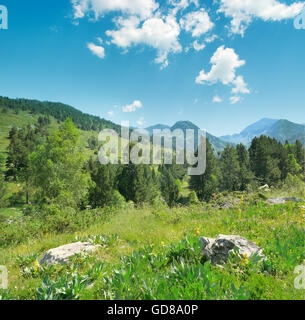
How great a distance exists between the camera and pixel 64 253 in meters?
4.79

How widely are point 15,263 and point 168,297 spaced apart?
5.24m

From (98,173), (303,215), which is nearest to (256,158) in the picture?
(98,173)

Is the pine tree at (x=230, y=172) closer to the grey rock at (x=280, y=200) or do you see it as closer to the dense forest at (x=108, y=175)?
the dense forest at (x=108, y=175)

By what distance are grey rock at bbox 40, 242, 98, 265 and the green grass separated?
0.83ft

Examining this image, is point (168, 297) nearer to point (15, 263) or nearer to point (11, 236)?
point (15, 263)

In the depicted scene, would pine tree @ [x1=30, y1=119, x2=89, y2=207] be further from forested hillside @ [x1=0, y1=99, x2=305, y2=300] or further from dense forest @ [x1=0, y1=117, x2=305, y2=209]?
forested hillside @ [x1=0, y1=99, x2=305, y2=300]

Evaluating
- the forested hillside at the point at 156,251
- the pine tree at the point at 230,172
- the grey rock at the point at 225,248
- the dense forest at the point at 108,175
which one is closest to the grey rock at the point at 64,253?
the forested hillside at the point at 156,251

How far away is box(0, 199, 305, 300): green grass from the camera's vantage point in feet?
8.85

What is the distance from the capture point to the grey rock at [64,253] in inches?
177

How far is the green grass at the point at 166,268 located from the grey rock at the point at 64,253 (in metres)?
0.25

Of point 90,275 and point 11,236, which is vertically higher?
point 90,275
